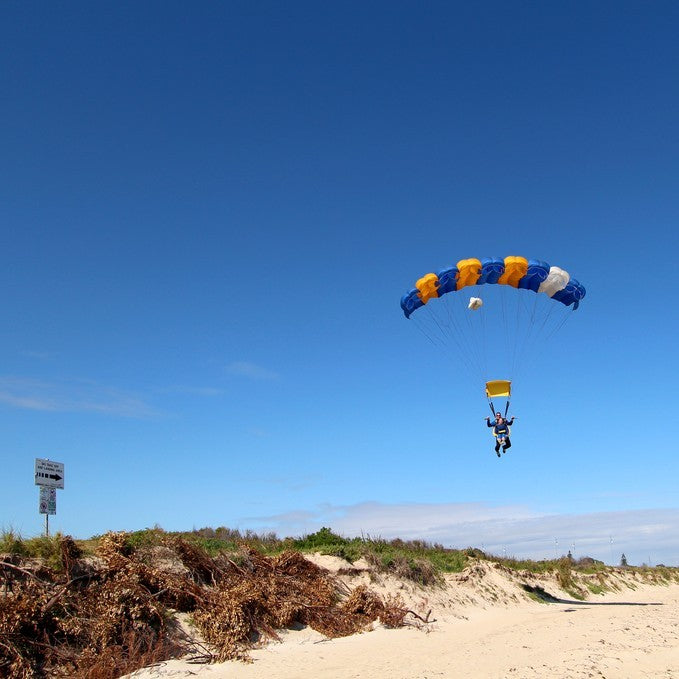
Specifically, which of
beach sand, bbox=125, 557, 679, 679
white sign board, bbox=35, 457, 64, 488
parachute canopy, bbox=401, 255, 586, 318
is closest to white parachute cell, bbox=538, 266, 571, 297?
parachute canopy, bbox=401, 255, 586, 318

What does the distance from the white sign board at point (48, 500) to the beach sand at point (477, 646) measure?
6.56 m

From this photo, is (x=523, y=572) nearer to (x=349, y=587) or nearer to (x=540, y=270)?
(x=349, y=587)

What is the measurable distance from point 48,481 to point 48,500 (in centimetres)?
51

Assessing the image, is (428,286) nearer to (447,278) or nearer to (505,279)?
(447,278)

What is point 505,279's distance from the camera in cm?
2247

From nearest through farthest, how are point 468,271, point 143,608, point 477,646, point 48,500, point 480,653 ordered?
point 143,608, point 480,653, point 477,646, point 48,500, point 468,271

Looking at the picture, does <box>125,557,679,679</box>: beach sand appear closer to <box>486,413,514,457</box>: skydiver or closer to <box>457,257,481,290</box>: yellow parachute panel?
<box>486,413,514,457</box>: skydiver

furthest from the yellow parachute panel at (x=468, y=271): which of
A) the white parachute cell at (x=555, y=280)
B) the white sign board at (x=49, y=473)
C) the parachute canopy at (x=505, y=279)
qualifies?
the white sign board at (x=49, y=473)

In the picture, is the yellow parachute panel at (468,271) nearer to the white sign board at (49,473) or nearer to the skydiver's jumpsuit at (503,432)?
the skydiver's jumpsuit at (503,432)

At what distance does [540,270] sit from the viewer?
72.8 feet

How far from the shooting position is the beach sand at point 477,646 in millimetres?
11781

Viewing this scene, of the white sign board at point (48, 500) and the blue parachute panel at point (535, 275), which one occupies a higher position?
the blue parachute panel at point (535, 275)

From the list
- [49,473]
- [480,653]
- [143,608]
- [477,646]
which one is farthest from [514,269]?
[49,473]

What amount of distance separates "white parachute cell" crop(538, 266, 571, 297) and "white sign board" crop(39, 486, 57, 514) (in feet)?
58.8
